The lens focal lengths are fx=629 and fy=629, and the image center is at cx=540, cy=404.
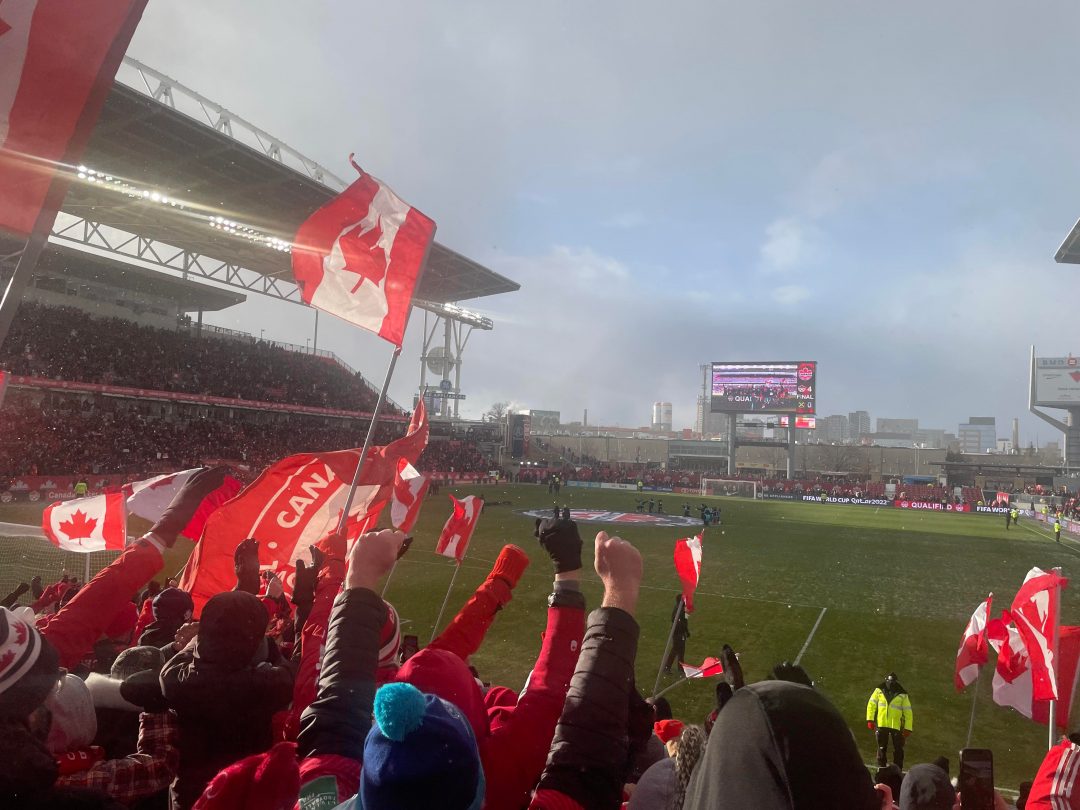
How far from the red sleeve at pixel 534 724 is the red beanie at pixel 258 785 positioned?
2.65 feet

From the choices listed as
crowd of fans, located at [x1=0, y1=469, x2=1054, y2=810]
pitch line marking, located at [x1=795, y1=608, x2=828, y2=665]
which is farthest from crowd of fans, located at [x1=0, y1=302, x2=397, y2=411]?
crowd of fans, located at [x1=0, y1=469, x2=1054, y2=810]

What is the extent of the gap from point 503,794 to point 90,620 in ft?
7.26

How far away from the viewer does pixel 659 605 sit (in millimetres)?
14453

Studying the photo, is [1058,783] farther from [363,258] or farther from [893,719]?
[363,258]

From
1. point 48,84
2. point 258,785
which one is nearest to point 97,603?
point 258,785

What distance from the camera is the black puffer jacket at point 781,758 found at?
1005 millimetres

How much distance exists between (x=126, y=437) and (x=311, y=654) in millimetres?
36253

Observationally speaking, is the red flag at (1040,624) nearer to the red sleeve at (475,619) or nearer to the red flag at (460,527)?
the red sleeve at (475,619)

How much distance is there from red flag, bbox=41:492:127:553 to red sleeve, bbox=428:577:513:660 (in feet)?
21.3

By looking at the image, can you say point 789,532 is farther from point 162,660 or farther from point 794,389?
point 794,389

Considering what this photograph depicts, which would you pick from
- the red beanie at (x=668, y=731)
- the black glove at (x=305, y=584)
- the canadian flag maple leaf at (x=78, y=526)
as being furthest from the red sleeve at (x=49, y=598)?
the red beanie at (x=668, y=731)

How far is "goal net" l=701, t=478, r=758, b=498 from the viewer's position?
2279 inches

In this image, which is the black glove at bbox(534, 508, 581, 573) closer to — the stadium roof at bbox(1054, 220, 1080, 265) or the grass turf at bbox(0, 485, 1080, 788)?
the grass turf at bbox(0, 485, 1080, 788)

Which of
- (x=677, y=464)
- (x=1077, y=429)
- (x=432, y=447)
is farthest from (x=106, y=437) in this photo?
(x=1077, y=429)
